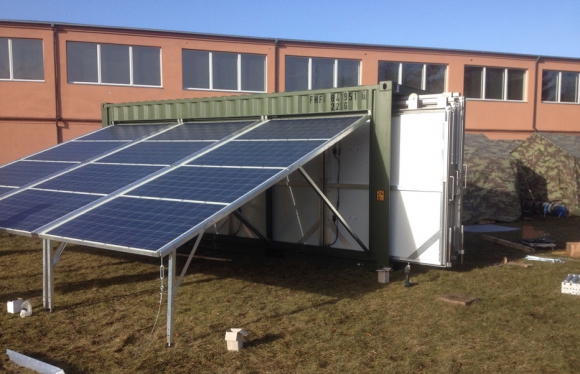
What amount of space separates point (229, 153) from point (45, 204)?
2823 millimetres

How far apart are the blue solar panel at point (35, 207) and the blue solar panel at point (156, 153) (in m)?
1.42

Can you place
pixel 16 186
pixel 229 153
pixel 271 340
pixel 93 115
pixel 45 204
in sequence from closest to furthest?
pixel 271 340 → pixel 45 204 → pixel 229 153 → pixel 16 186 → pixel 93 115

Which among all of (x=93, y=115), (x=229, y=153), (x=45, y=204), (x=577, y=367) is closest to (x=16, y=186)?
(x=45, y=204)

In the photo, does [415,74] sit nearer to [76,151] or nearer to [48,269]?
[76,151]

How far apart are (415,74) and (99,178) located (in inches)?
724

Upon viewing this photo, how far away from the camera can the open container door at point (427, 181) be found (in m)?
8.65

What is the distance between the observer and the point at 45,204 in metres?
7.61

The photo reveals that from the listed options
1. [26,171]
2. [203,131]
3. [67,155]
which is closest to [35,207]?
[26,171]

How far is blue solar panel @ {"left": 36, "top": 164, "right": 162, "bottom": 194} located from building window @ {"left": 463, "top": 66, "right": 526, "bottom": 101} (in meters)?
19.5

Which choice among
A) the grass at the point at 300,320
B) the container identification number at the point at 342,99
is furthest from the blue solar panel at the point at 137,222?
the container identification number at the point at 342,99

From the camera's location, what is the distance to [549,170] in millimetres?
17453

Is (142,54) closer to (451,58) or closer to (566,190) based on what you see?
(451,58)

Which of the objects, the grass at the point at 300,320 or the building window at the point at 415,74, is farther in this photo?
the building window at the point at 415,74

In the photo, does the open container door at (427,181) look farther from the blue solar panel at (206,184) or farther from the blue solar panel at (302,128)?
the blue solar panel at (206,184)
